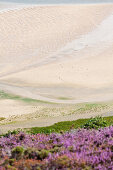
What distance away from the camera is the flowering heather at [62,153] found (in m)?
10.3

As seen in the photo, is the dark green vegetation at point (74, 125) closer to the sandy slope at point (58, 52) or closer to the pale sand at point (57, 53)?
the pale sand at point (57, 53)

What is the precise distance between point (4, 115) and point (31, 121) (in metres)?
5.49

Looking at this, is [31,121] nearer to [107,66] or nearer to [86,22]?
[107,66]

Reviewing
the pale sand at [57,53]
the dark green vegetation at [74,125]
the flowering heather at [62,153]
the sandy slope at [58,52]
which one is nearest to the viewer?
the flowering heather at [62,153]

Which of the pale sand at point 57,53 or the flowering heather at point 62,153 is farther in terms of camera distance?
the pale sand at point 57,53

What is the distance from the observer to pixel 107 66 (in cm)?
4834

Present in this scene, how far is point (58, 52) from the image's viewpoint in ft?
176

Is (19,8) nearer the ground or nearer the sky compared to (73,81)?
nearer the sky

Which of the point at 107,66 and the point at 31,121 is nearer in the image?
the point at 31,121

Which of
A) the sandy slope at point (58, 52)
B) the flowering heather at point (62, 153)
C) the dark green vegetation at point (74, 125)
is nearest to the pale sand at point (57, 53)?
the sandy slope at point (58, 52)

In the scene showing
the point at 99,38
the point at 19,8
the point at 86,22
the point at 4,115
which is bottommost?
the point at 4,115

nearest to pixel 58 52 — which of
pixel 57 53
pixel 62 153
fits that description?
pixel 57 53

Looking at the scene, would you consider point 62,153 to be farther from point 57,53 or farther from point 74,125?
point 57,53

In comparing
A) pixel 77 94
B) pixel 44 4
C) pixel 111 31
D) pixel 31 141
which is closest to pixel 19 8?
pixel 44 4
